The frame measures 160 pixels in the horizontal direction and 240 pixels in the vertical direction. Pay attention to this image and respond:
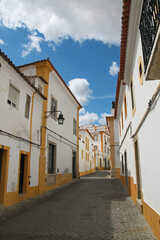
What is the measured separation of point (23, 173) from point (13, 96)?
3.32 m

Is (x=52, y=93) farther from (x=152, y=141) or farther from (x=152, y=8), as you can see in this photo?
(x=152, y=8)

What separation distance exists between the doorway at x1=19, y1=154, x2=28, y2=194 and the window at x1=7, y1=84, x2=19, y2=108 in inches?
92.0

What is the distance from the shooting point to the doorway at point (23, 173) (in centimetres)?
834

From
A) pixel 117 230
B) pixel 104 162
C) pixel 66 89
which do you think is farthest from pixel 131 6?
pixel 104 162

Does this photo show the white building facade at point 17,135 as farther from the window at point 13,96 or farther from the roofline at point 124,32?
the roofline at point 124,32

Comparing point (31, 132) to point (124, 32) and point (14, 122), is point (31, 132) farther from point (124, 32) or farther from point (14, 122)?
point (124, 32)

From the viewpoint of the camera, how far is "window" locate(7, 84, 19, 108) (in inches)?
292

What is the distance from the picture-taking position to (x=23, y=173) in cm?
849

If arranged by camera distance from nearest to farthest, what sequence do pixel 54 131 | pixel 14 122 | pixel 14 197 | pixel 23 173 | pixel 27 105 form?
pixel 14 197, pixel 14 122, pixel 23 173, pixel 27 105, pixel 54 131

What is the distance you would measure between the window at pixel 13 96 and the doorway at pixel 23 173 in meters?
2.34

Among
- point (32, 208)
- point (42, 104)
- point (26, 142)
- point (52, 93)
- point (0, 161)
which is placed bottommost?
point (32, 208)

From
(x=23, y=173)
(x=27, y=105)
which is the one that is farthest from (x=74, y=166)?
(x=27, y=105)

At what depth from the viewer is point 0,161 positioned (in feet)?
22.5

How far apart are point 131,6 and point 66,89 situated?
10.6 meters
